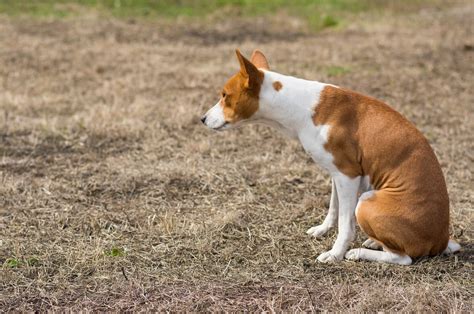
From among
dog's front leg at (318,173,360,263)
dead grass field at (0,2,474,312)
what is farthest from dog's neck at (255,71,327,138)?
dead grass field at (0,2,474,312)

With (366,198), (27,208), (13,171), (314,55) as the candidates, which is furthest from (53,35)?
(366,198)

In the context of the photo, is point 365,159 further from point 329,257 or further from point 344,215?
point 329,257

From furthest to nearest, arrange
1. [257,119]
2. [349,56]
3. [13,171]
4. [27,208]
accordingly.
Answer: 1. [349,56]
2. [13,171]
3. [27,208]
4. [257,119]

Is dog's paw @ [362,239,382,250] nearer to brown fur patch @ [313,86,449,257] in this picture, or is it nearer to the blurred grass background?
brown fur patch @ [313,86,449,257]

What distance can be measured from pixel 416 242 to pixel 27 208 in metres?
3.34

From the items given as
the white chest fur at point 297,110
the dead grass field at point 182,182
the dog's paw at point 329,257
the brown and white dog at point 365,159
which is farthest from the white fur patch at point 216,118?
the dog's paw at point 329,257

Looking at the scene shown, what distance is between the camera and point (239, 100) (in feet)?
17.8

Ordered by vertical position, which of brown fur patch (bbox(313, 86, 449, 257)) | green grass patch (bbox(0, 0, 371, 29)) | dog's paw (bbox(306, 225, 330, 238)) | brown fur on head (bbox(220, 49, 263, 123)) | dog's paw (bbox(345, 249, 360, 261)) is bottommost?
green grass patch (bbox(0, 0, 371, 29))

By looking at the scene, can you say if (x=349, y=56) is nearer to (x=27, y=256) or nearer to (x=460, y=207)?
(x=460, y=207)

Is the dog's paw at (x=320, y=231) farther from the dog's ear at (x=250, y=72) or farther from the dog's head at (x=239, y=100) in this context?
the dog's ear at (x=250, y=72)

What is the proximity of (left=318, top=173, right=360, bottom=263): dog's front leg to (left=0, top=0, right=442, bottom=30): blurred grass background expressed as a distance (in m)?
11.2

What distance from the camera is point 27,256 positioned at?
543 cm

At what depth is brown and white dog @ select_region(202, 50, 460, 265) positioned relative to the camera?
5121 mm

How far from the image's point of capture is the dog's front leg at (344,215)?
5.24 metres
